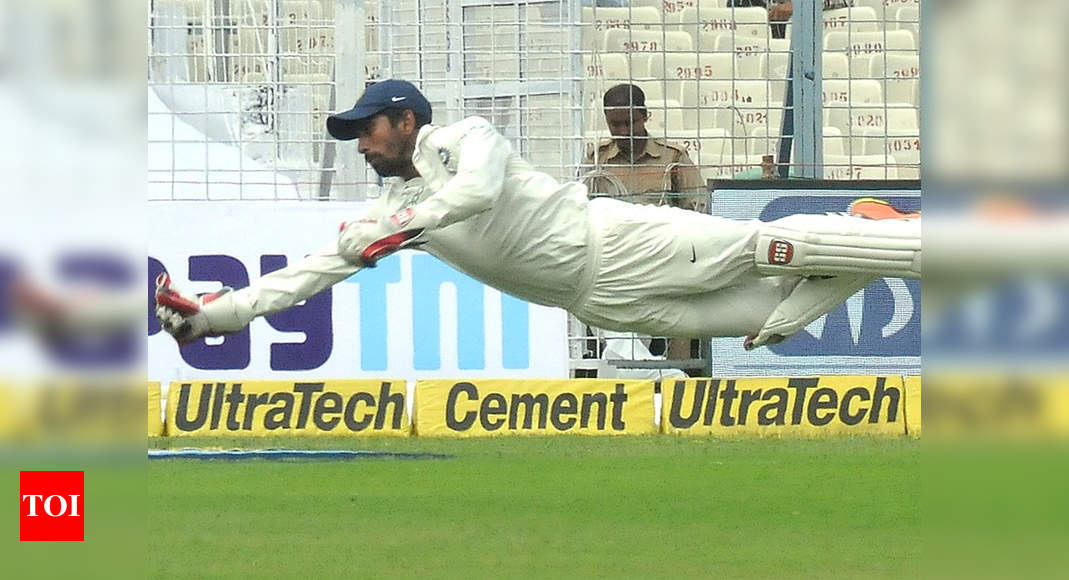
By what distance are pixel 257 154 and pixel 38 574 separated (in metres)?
8.69

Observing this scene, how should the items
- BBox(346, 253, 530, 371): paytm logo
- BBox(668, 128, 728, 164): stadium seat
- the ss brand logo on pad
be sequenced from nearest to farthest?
1. the ss brand logo on pad
2. BBox(346, 253, 530, 371): paytm logo
3. BBox(668, 128, 728, 164): stadium seat

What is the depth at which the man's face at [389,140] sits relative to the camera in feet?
23.6

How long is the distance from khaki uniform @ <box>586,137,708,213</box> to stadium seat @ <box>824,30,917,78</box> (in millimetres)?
1626

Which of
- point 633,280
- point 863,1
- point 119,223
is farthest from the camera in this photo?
point 863,1

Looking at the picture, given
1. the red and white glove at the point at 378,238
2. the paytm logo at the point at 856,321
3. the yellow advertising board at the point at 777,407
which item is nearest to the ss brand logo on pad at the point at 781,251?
the red and white glove at the point at 378,238

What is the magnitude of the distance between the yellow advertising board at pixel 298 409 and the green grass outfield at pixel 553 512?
492mm

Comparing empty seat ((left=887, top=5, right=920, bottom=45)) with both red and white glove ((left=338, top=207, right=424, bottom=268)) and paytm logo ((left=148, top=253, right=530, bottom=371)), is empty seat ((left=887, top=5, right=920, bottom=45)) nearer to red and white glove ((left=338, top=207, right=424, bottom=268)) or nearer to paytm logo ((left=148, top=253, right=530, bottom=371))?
paytm logo ((left=148, top=253, right=530, bottom=371))

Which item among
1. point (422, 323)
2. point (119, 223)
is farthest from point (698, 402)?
point (119, 223)

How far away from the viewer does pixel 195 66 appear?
11688mm

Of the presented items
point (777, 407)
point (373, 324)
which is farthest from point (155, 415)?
point (777, 407)

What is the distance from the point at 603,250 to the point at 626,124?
437cm

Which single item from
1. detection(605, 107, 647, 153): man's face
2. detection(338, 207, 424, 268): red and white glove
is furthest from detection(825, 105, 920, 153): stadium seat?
detection(338, 207, 424, 268): red and white glove

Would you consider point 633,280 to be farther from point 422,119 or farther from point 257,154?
point 257,154

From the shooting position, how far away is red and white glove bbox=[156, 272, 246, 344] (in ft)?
21.2
